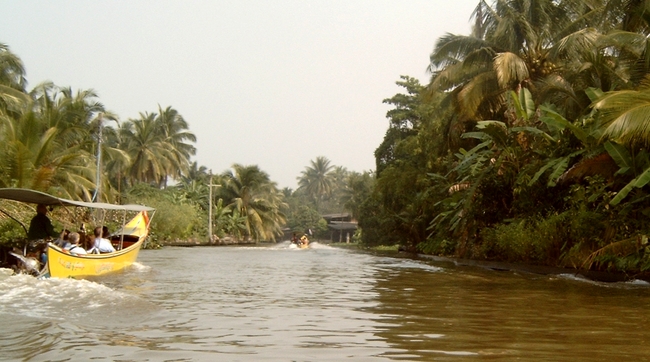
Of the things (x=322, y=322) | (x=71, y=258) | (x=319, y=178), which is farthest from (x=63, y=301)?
(x=319, y=178)

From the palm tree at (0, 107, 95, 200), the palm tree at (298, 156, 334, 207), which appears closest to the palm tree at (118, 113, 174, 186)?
the palm tree at (0, 107, 95, 200)

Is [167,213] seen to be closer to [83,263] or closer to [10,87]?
[10,87]

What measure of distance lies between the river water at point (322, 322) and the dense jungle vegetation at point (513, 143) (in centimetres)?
300

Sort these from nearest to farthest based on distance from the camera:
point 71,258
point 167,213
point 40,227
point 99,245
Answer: point 71,258
point 40,227
point 99,245
point 167,213

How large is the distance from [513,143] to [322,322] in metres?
14.2

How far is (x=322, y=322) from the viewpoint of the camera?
7.34 m

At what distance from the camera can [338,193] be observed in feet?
406

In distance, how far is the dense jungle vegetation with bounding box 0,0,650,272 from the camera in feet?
46.5

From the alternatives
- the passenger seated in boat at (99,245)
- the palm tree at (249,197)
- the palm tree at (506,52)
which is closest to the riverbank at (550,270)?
the palm tree at (506,52)

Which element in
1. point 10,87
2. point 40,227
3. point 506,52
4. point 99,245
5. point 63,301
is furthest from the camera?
point 10,87

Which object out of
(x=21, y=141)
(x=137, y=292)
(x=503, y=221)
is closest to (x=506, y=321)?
(x=137, y=292)

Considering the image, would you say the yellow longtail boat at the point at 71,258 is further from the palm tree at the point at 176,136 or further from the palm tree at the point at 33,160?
the palm tree at the point at 176,136

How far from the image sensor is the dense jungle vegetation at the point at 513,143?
46.5ft

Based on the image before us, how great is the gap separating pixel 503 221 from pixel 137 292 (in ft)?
41.0
